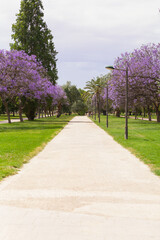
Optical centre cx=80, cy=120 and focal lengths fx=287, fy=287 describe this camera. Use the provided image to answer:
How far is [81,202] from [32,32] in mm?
49233

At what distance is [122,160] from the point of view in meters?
11.1

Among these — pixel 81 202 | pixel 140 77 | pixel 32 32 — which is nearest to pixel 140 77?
pixel 140 77

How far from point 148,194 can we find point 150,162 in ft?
14.3

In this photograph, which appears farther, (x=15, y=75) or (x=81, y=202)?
(x=15, y=75)

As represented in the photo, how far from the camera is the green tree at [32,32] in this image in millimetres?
50875

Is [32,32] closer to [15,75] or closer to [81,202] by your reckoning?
[15,75]

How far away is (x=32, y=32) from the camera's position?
51156 millimetres

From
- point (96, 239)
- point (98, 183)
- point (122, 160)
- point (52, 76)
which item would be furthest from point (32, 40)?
point (96, 239)

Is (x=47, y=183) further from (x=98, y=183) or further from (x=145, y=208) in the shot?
(x=145, y=208)

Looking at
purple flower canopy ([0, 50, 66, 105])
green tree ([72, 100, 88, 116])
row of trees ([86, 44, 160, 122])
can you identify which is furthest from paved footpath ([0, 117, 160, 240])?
green tree ([72, 100, 88, 116])

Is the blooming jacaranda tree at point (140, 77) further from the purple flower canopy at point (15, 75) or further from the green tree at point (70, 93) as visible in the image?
the green tree at point (70, 93)

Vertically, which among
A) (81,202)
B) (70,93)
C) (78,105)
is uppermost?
(70,93)

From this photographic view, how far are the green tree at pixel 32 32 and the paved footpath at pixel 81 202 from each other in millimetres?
42812

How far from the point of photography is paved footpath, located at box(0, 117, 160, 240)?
172 inches
